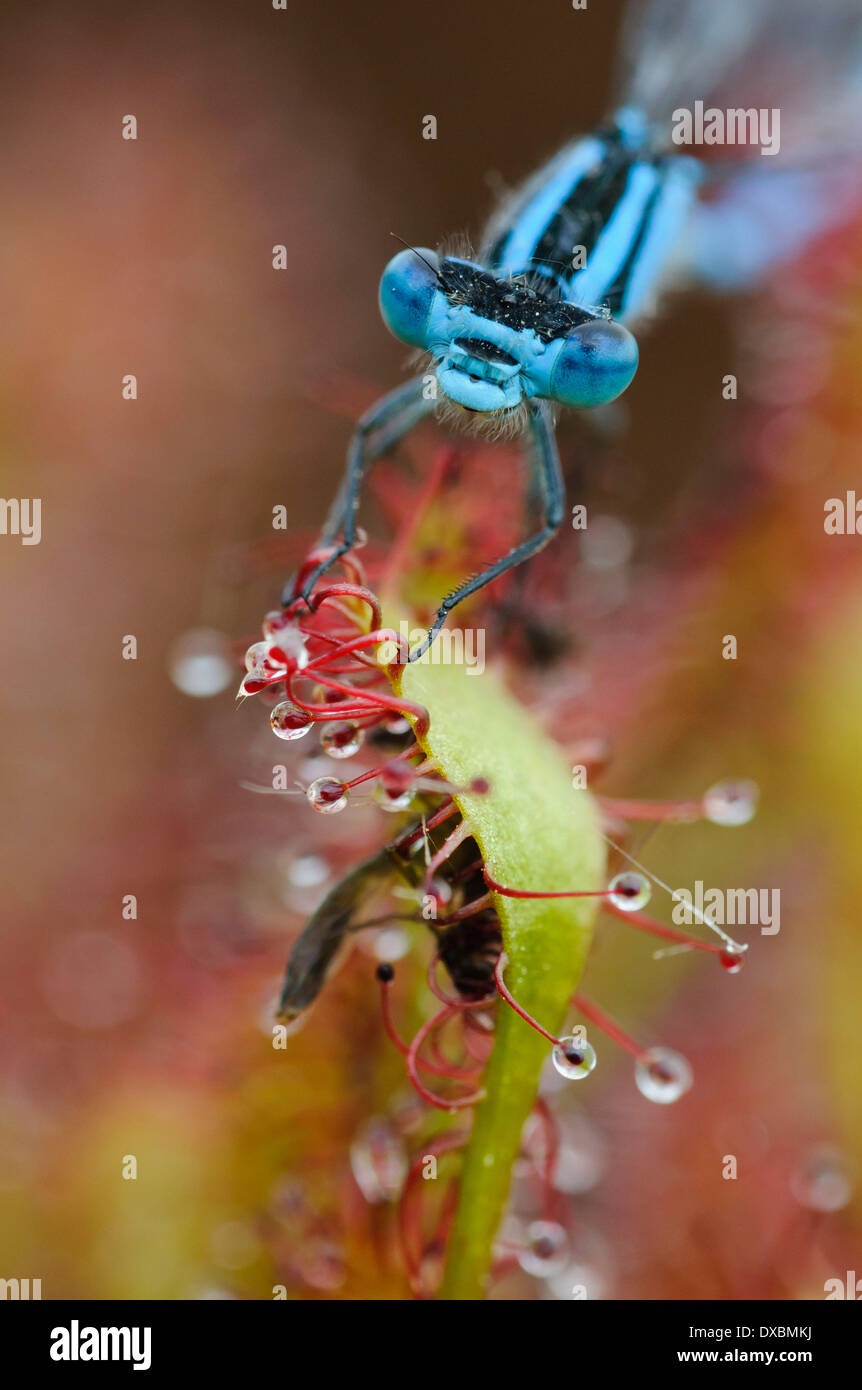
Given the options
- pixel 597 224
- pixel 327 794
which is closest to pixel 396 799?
pixel 327 794

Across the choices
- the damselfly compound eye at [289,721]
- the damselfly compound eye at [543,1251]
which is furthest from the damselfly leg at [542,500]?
the damselfly compound eye at [543,1251]

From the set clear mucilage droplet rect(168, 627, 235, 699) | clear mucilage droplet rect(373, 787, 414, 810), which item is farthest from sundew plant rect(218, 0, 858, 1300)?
clear mucilage droplet rect(168, 627, 235, 699)

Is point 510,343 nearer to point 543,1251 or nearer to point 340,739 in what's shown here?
point 340,739

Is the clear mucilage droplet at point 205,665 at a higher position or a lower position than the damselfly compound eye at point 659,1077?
higher

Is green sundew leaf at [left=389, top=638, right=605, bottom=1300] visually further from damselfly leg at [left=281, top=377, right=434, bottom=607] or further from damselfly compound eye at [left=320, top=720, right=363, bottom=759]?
damselfly leg at [left=281, top=377, right=434, bottom=607]

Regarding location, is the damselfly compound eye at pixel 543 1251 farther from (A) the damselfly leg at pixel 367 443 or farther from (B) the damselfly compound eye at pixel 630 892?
(A) the damselfly leg at pixel 367 443
